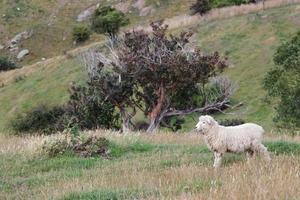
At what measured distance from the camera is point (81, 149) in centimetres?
1363

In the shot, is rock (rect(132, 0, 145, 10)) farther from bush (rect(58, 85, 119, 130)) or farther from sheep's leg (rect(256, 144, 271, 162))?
sheep's leg (rect(256, 144, 271, 162))

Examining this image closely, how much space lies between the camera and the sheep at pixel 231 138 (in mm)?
10750

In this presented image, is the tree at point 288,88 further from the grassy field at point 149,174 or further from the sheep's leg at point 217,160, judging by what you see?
the sheep's leg at point 217,160

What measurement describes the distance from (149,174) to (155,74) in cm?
1043

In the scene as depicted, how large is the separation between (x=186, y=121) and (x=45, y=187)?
61.4ft

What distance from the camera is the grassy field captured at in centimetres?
764

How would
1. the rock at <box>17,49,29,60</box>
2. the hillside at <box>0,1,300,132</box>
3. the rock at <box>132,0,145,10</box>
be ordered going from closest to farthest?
the hillside at <box>0,1,300,132</box>, the rock at <box>17,49,29,60</box>, the rock at <box>132,0,145,10</box>

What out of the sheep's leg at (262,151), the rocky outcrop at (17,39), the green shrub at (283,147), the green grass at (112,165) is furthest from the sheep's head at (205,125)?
the rocky outcrop at (17,39)

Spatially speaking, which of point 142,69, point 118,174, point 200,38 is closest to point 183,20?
point 200,38

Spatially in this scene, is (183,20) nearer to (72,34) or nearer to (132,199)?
(72,34)

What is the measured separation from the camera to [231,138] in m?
10.8

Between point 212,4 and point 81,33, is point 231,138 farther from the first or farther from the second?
point 81,33

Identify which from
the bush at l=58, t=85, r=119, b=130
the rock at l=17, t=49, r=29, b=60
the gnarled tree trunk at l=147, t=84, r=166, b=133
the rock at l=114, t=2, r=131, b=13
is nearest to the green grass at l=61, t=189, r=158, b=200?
the gnarled tree trunk at l=147, t=84, r=166, b=133

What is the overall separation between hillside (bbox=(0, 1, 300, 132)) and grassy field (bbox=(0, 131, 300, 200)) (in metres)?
13.9
